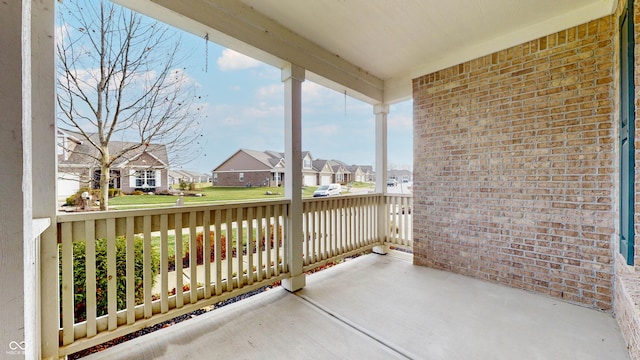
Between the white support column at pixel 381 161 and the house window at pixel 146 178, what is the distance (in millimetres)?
3112

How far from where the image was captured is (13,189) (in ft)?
2.31

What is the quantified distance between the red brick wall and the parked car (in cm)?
110

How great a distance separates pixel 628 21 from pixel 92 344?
4.28 meters

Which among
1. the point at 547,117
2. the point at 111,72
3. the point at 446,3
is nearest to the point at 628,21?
the point at 547,117

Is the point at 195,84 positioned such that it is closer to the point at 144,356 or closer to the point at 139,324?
the point at 139,324

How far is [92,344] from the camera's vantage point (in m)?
1.80

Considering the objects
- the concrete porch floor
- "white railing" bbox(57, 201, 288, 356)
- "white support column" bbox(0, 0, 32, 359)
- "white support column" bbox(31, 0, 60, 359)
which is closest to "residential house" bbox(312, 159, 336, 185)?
"white railing" bbox(57, 201, 288, 356)

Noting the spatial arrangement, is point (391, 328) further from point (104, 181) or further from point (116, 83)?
point (116, 83)

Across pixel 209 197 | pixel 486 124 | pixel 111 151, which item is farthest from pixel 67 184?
pixel 486 124

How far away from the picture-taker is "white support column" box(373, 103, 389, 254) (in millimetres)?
4207

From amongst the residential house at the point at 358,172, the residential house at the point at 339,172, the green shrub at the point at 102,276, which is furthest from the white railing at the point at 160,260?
the residential house at the point at 358,172

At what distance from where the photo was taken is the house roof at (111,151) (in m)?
1.87

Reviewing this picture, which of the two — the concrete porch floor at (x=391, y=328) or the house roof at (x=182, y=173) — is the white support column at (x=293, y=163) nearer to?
the concrete porch floor at (x=391, y=328)

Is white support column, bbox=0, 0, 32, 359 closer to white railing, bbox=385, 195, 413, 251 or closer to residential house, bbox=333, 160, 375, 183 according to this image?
residential house, bbox=333, 160, 375, 183
